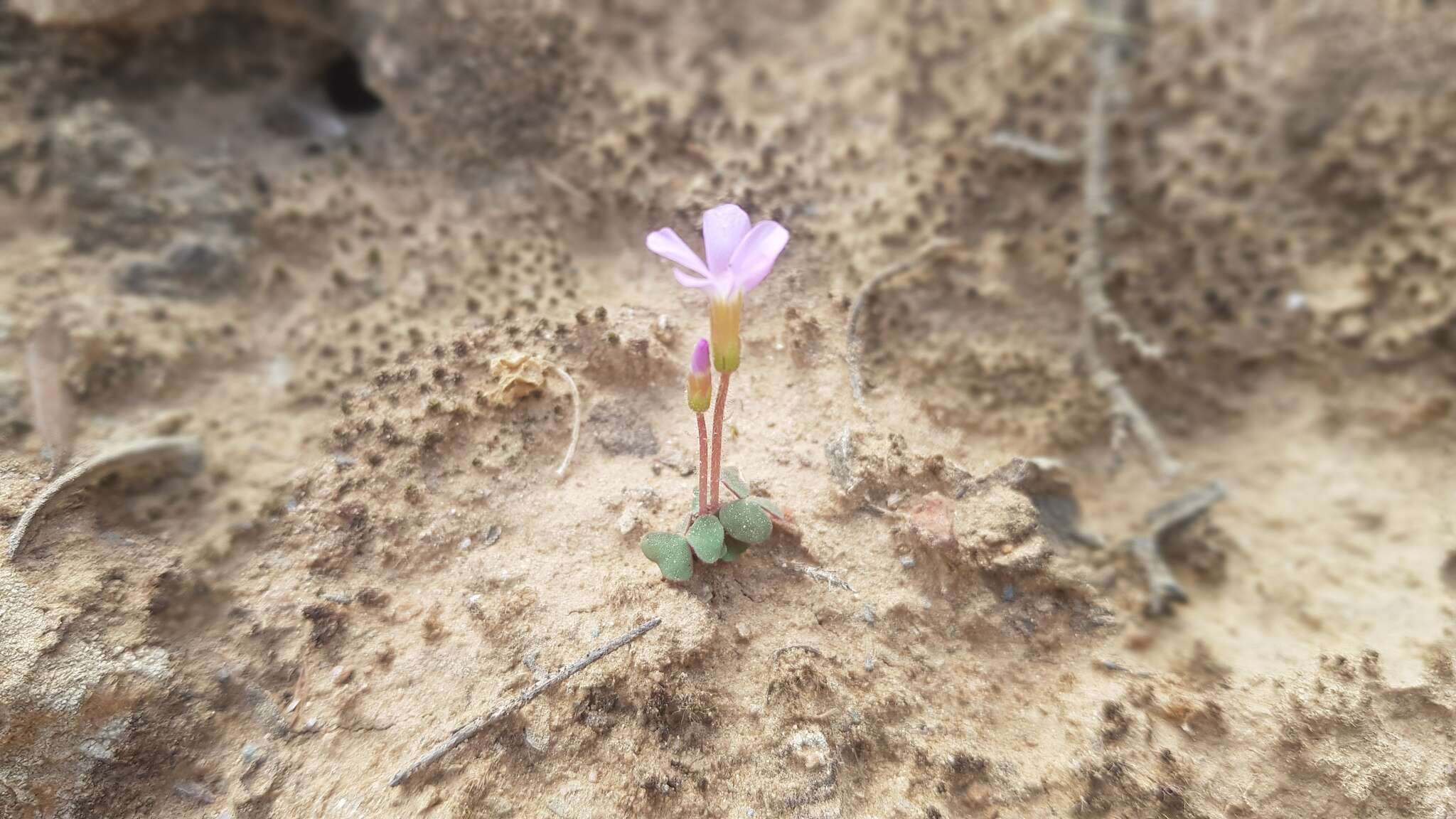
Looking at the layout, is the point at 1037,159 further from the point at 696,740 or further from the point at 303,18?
the point at 303,18

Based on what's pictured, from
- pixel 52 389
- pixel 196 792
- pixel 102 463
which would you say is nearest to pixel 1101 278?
pixel 196 792

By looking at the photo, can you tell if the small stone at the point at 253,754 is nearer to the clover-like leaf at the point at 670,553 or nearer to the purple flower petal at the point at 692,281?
the clover-like leaf at the point at 670,553

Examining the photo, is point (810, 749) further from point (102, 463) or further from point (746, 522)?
point (102, 463)

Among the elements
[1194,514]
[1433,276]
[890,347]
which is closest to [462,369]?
[890,347]

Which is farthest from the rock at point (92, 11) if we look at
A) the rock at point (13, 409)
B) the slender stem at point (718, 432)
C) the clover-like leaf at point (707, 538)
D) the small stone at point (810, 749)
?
the small stone at point (810, 749)

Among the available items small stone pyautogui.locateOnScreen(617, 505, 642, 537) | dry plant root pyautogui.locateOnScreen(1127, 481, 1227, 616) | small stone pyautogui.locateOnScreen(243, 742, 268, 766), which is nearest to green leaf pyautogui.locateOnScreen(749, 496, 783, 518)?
small stone pyautogui.locateOnScreen(617, 505, 642, 537)

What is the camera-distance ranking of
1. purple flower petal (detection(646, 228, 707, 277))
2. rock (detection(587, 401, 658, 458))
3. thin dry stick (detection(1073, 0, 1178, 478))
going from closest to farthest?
purple flower petal (detection(646, 228, 707, 277)) < rock (detection(587, 401, 658, 458)) < thin dry stick (detection(1073, 0, 1178, 478))

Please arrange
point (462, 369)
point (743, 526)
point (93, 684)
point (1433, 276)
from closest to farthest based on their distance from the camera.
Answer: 1. point (93, 684)
2. point (743, 526)
3. point (462, 369)
4. point (1433, 276)

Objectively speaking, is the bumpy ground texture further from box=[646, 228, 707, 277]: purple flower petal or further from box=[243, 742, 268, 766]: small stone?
box=[646, 228, 707, 277]: purple flower petal
